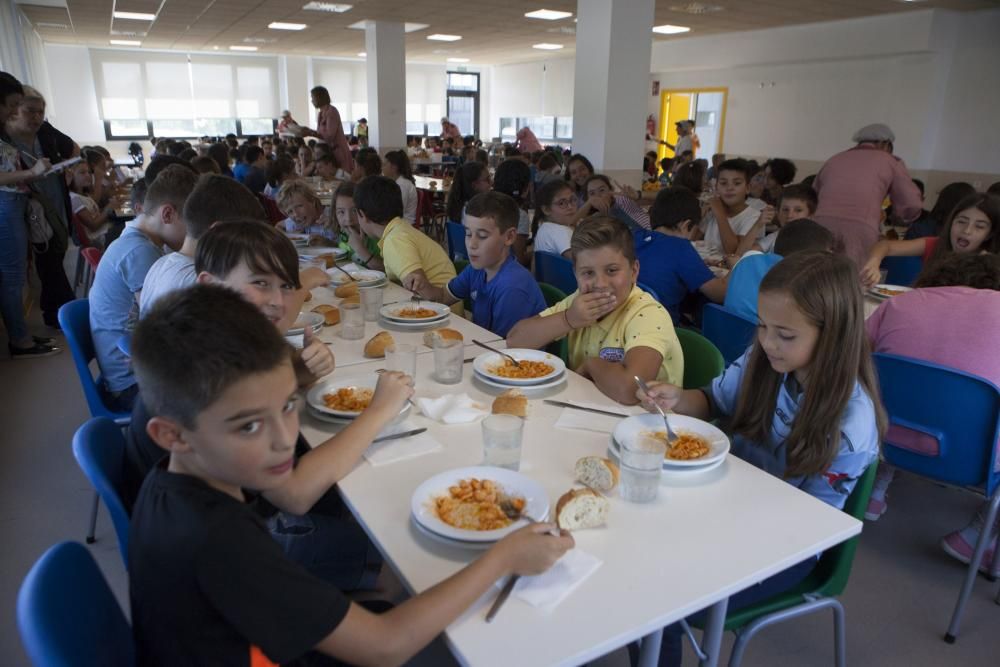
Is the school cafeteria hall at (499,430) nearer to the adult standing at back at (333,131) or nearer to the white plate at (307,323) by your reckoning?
the white plate at (307,323)

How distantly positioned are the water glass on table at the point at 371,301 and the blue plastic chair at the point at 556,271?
1146 mm

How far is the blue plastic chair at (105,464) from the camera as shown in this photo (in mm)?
1252

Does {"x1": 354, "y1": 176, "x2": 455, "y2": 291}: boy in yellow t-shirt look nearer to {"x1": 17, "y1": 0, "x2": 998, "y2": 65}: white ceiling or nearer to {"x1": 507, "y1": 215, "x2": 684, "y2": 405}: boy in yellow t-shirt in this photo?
{"x1": 507, "y1": 215, "x2": 684, "y2": 405}: boy in yellow t-shirt

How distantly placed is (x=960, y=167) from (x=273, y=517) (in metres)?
9.86

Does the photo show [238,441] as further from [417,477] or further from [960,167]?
[960,167]

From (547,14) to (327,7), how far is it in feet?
10.3

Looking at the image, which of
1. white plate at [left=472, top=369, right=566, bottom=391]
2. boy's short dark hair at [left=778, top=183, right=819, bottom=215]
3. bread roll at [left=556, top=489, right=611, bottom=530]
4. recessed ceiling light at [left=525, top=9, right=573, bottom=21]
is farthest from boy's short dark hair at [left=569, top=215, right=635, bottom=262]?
recessed ceiling light at [left=525, top=9, right=573, bottom=21]

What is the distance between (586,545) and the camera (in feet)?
3.67

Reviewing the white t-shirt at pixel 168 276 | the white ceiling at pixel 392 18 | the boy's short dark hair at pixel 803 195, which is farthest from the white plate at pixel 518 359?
the white ceiling at pixel 392 18

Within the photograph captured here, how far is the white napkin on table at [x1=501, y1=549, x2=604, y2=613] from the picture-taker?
0.98 meters

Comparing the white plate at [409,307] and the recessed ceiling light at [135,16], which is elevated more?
the recessed ceiling light at [135,16]

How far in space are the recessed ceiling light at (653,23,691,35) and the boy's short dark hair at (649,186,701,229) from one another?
8078 millimetres

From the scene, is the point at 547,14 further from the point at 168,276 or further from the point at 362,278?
the point at 168,276

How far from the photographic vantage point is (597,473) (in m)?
1.29
